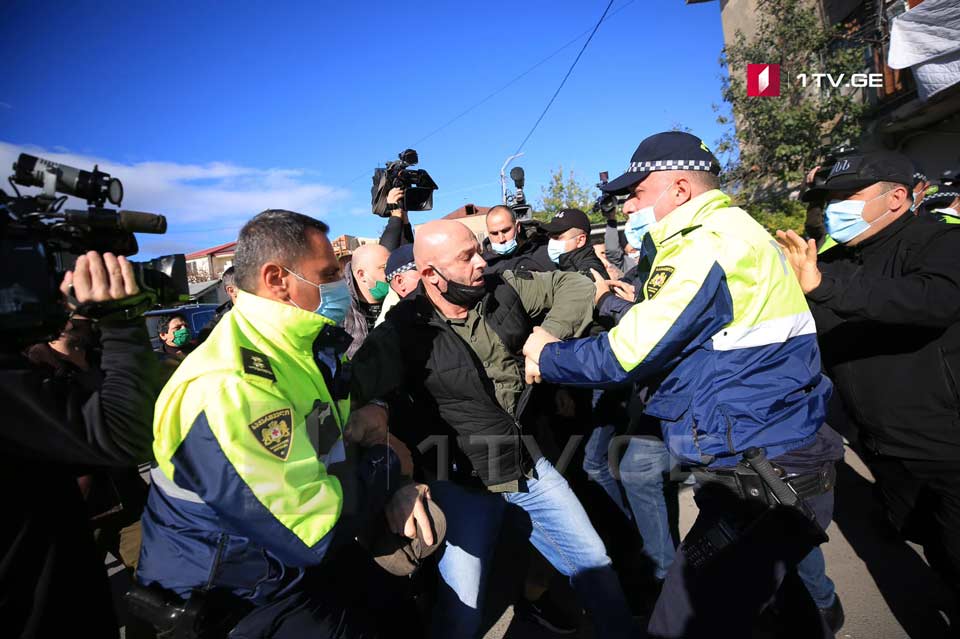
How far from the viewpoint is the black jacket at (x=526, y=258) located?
446 centimetres

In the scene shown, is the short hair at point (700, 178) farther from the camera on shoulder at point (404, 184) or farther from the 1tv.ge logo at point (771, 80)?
the 1tv.ge logo at point (771, 80)

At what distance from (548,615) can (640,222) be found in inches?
88.3

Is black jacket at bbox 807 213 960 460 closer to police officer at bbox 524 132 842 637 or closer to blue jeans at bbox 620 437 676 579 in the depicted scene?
A: police officer at bbox 524 132 842 637

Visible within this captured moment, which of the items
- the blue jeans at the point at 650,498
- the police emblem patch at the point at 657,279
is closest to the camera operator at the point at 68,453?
the police emblem patch at the point at 657,279

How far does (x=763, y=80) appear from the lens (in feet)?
42.1

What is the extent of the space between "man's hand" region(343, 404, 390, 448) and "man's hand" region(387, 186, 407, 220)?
2.36 m

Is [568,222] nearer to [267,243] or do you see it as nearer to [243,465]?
[267,243]

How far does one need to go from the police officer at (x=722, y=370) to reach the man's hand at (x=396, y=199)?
2.50 m

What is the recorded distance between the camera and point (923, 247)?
7.18 ft

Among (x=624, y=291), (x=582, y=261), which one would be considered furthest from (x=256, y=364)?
(x=582, y=261)

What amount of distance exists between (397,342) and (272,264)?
0.85 metres

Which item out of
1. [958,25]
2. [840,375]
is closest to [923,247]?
[840,375]

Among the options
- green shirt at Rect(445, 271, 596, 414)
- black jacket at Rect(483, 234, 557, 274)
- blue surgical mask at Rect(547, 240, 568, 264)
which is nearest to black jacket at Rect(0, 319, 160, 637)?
green shirt at Rect(445, 271, 596, 414)

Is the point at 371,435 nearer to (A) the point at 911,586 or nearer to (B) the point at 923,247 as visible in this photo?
(B) the point at 923,247
